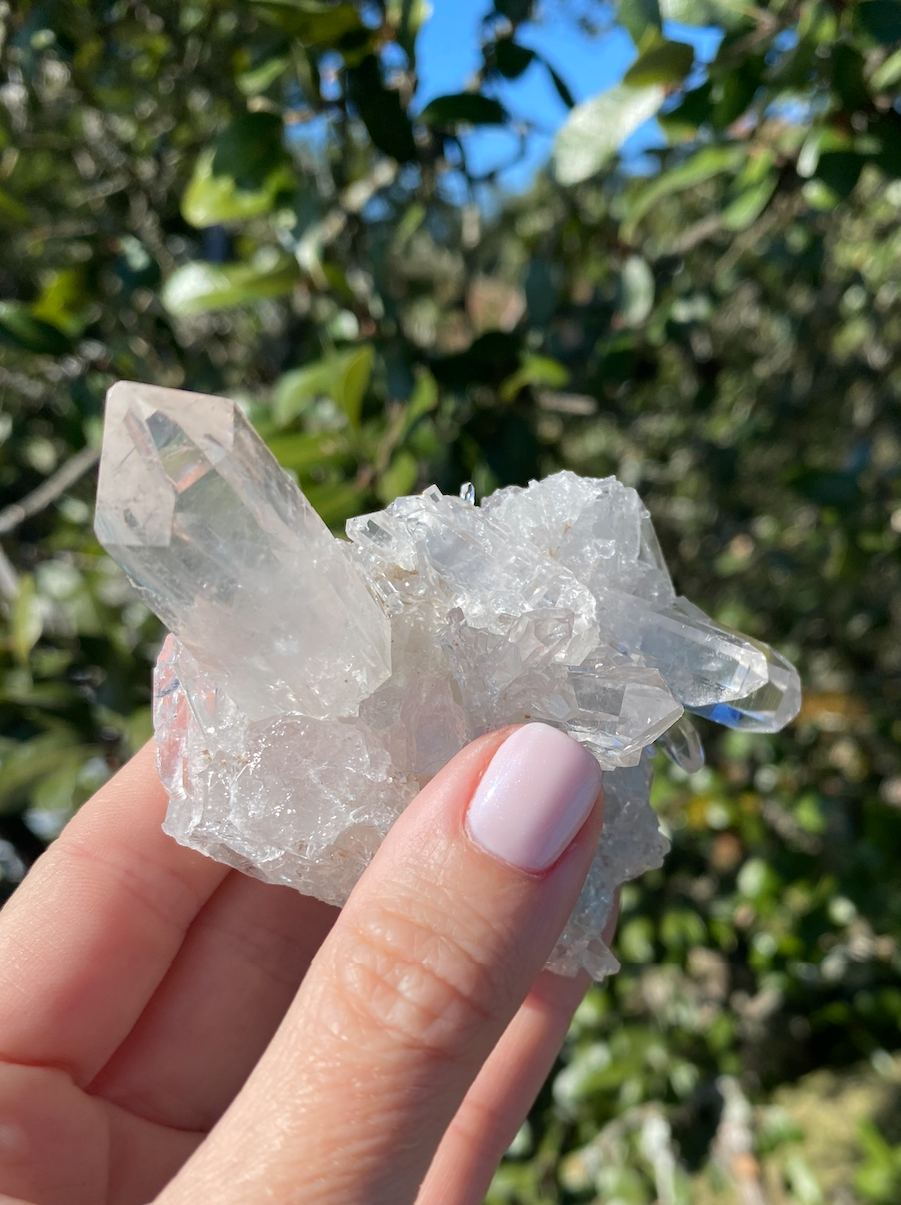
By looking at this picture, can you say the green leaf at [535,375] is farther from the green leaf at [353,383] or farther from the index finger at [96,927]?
the index finger at [96,927]

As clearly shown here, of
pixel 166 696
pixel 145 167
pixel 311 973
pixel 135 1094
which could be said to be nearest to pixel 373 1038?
pixel 311 973

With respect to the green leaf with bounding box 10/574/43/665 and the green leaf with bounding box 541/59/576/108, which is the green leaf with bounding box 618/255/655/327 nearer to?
the green leaf with bounding box 541/59/576/108

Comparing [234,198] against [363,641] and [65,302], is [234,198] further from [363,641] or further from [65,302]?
[363,641]

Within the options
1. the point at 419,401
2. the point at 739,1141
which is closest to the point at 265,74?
the point at 419,401

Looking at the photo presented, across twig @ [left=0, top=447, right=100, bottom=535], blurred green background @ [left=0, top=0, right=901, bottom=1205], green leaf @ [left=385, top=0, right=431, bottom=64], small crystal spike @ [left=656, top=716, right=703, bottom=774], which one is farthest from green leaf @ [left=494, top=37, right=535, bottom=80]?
small crystal spike @ [left=656, top=716, right=703, bottom=774]

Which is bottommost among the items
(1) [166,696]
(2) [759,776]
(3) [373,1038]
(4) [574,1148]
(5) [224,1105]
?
(4) [574,1148]

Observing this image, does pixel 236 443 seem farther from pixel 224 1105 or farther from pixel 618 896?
pixel 224 1105
